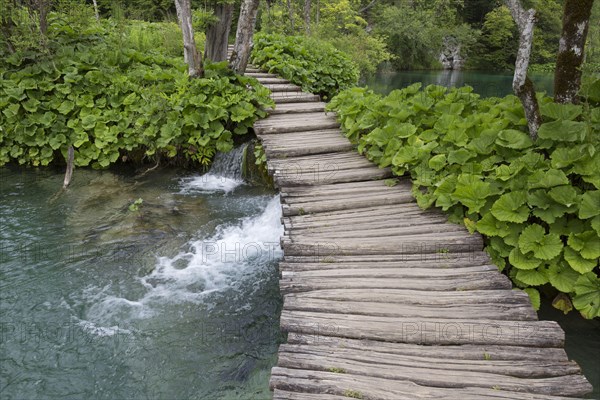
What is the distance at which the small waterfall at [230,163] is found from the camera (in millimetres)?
8773

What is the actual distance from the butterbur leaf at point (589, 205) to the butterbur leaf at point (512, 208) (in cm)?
44

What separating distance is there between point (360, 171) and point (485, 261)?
8.02 feet

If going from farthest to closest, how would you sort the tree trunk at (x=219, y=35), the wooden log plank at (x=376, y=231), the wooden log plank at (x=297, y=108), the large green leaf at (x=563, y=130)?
the tree trunk at (x=219, y=35) < the wooden log plank at (x=297, y=108) < the wooden log plank at (x=376, y=231) < the large green leaf at (x=563, y=130)

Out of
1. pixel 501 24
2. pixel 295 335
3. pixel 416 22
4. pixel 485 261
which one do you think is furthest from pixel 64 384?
pixel 501 24

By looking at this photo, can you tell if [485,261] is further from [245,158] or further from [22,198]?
[22,198]

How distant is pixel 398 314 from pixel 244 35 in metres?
7.12

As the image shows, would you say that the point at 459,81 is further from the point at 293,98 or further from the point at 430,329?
the point at 430,329

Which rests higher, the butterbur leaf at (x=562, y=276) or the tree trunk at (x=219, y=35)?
the tree trunk at (x=219, y=35)

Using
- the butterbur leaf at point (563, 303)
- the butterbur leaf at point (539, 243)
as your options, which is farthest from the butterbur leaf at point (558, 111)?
the butterbur leaf at point (563, 303)

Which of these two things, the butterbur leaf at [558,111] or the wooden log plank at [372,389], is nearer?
the wooden log plank at [372,389]

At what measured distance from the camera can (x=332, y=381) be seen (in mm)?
3082

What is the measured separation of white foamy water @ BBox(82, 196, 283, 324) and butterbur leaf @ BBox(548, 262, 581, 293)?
10.7 feet

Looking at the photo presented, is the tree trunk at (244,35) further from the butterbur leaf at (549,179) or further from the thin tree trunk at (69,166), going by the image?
the butterbur leaf at (549,179)

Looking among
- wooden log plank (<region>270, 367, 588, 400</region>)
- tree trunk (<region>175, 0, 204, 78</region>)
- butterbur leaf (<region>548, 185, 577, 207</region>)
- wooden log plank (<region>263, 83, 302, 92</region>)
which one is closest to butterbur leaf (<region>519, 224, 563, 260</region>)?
butterbur leaf (<region>548, 185, 577, 207</region>)
